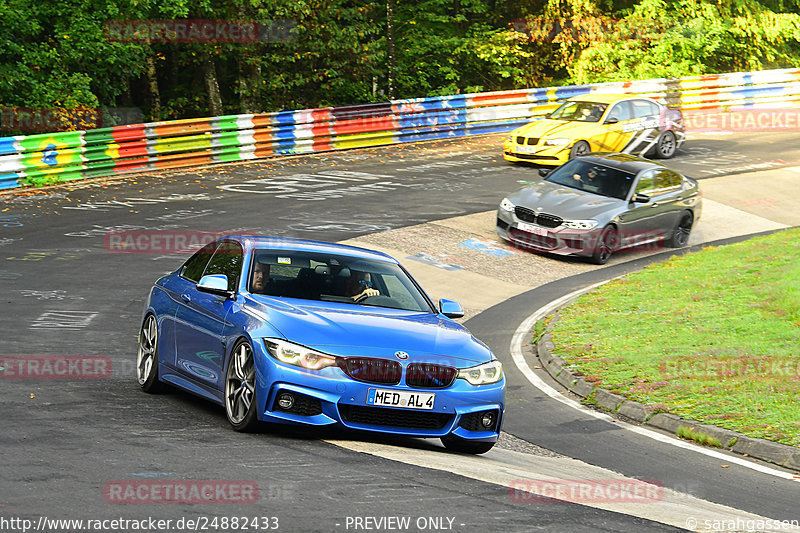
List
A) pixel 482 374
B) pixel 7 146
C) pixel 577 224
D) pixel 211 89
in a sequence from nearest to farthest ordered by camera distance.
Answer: pixel 482 374
pixel 577 224
pixel 7 146
pixel 211 89

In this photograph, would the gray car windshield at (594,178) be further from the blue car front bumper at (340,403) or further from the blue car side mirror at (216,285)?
the blue car front bumper at (340,403)

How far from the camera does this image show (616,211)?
2041cm

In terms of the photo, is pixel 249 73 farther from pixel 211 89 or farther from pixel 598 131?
pixel 598 131

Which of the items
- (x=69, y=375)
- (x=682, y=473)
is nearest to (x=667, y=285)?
(x=682, y=473)

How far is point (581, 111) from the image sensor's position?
2838 cm

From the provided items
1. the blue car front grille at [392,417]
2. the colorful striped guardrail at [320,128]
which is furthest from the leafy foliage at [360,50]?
the blue car front grille at [392,417]

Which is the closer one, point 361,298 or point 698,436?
point 361,298

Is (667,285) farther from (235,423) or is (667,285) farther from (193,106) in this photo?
(193,106)

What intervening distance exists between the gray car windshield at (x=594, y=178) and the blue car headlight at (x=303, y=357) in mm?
13928

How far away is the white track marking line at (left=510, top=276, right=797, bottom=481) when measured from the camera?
9.66m

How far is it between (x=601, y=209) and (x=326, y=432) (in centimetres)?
1291

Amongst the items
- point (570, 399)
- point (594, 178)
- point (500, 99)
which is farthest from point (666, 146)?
point (570, 399)

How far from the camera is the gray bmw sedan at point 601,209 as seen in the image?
65.9 ft

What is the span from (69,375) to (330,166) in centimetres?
1771
